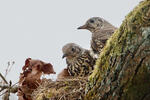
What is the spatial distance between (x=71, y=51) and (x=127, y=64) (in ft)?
9.92

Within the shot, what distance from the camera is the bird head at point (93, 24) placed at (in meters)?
5.84

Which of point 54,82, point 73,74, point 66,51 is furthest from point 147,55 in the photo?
point 66,51

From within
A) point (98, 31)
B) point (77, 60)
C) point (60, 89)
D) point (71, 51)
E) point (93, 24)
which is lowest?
point (60, 89)

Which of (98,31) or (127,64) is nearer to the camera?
(127,64)

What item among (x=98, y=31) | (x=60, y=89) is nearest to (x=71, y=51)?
(x=98, y=31)

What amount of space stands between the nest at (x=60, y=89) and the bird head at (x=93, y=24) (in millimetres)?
1702

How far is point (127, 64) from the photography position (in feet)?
8.16

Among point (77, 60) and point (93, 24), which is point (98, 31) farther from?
point (77, 60)

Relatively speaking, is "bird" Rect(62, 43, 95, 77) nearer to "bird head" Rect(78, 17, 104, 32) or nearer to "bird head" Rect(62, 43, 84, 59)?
"bird head" Rect(62, 43, 84, 59)

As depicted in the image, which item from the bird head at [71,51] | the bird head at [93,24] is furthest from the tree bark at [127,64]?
the bird head at [93,24]

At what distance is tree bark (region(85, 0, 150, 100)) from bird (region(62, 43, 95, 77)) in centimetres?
213

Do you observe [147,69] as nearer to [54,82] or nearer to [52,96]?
[52,96]

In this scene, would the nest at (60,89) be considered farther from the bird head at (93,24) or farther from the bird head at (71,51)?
the bird head at (93,24)

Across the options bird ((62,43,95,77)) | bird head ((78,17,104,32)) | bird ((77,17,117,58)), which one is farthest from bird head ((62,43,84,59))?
bird head ((78,17,104,32))
